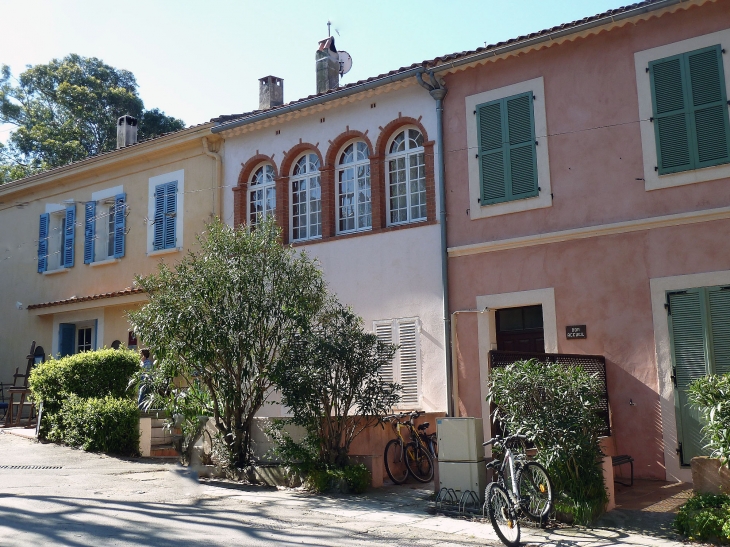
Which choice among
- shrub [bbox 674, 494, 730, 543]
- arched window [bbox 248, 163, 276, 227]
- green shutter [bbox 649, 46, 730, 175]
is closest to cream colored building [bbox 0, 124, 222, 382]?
arched window [bbox 248, 163, 276, 227]

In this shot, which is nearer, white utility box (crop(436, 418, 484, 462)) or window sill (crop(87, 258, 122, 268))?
white utility box (crop(436, 418, 484, 462))

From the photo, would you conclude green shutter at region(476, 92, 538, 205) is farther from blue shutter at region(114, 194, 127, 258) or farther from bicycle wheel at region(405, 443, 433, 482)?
blue shutter at region(114, 194, 127, 258)

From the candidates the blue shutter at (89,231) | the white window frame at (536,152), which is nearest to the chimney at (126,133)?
the blue shutter at (89,231)

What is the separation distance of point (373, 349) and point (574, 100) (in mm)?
4892

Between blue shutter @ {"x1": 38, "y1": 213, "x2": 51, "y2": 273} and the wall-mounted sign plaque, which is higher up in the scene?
blue shutter @ {"x1": 38, "y1": 213, "x2": 51, "y2": 273}

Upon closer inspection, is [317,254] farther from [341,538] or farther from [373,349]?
[341,538]

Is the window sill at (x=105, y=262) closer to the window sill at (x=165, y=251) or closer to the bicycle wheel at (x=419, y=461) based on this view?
the window sill at (x=165, y=251)

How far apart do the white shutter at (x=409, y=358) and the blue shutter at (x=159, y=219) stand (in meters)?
6.62

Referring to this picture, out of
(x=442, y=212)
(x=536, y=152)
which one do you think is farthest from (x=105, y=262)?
(x=536, y=152)

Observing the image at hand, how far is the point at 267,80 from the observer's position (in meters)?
17.8

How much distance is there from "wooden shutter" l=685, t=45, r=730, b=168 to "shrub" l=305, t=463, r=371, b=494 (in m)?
6.24

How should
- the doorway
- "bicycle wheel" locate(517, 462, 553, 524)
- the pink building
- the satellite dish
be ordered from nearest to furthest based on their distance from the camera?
"bicycle wheel" locate(517, 462, 553, 524) → the pink building → the doorway → the satellite dish

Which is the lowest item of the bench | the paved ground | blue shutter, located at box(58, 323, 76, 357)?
the paved ground

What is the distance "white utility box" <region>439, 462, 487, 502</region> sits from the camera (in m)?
9.36
